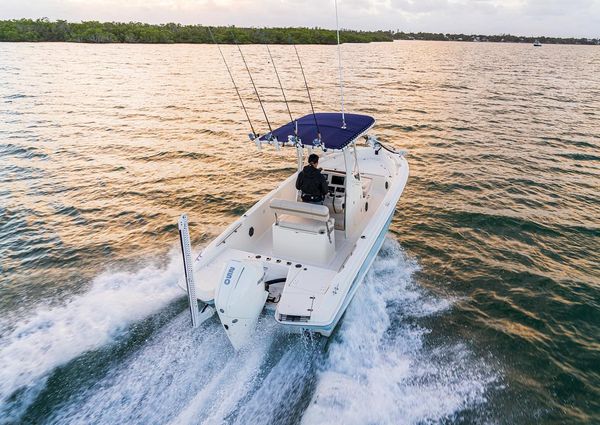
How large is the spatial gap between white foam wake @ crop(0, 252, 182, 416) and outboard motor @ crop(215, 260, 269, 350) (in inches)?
84.4

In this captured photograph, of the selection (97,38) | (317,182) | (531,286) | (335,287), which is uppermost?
(97,38)

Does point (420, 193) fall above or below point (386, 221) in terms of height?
below

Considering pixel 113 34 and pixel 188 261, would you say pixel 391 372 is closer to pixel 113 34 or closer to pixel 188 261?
pixel 188 261

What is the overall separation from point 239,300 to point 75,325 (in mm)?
3201

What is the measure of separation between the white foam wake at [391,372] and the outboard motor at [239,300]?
1310mm

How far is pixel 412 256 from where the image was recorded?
896 cm

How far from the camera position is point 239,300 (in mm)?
5023

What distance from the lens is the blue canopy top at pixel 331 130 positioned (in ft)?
21.9

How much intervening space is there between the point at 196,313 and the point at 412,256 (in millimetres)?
5592

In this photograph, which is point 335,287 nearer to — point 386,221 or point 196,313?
point 196,313

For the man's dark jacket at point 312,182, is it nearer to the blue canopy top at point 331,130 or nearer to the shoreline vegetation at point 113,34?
the blue canopy top at point 331,130

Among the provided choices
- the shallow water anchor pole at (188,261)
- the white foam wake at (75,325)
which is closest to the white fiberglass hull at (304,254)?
the shallow water anchor pole at (188,261)

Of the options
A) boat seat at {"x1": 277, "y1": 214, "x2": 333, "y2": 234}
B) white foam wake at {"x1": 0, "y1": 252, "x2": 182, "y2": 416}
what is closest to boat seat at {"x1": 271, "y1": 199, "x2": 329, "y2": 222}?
boat seat at {"x1": 277, "y1": 214, "x2": 333, "y2": 234}

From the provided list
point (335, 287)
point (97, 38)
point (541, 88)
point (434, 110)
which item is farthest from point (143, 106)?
point (97, 38)
